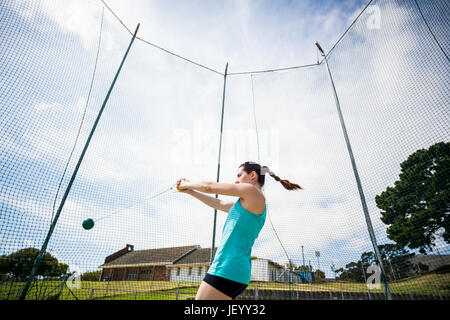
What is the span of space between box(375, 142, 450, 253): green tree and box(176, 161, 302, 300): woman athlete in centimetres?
408

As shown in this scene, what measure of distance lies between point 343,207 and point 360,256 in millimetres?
971

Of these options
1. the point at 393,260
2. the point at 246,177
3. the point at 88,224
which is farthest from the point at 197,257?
the point at 246,177

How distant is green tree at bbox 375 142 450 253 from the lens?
4066 millimetres

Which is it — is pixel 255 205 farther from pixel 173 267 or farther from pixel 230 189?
pixel 173 267

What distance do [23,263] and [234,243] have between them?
11.8 ft

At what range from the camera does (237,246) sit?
1233 millimetres

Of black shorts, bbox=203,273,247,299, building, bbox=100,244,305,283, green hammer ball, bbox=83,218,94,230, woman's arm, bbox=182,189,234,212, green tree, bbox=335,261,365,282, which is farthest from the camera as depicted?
building, bbox=100,244,305,283

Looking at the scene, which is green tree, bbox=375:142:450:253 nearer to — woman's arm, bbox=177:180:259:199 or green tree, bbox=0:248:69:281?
woman's arm, bbox=177:180:259:199

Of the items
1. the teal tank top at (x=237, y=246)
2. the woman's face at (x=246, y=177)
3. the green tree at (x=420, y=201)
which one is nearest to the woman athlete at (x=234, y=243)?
the teal tank top at (x=237, y=246)

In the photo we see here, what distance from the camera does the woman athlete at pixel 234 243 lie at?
113 centimetres

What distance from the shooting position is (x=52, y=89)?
3809mm

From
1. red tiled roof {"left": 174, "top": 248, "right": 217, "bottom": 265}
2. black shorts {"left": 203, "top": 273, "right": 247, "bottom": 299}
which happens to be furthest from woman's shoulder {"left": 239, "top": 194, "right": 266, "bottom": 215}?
red tiled roof {"left": 174, "top": 248, "right": 217, "bottom": 265}
